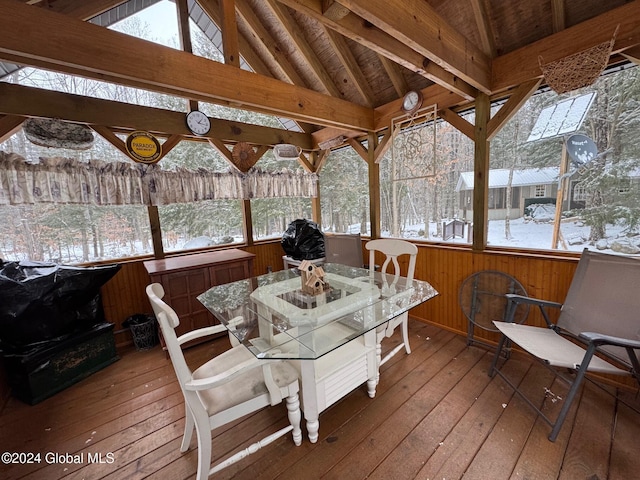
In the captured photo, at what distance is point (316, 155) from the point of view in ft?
13.7

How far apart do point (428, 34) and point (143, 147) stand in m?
2.79

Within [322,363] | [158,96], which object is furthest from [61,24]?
[322,363]

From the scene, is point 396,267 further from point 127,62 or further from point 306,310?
point 127,62

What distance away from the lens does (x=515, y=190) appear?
2.37 metres

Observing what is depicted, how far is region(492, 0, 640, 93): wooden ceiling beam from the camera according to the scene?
167 cm

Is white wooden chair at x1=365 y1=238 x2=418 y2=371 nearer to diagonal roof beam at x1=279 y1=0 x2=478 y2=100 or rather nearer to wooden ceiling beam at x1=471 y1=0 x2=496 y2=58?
diagonal roof beam at x1=279 y1=0 x2=478 y2=100

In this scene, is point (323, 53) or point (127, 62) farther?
point (323, 53)

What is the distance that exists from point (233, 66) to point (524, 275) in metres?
2.99

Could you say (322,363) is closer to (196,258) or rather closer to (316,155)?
(196,258)

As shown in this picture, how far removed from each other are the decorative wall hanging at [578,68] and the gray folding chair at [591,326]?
1.21m

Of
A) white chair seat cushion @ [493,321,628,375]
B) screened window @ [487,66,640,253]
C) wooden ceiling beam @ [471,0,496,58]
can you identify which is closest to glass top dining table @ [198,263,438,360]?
white chair seat cushion @ [493,321,628,375]

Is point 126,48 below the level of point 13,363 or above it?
above

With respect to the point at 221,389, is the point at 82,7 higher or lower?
higher

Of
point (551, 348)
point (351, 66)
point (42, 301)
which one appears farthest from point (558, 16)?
point (42, 301)
